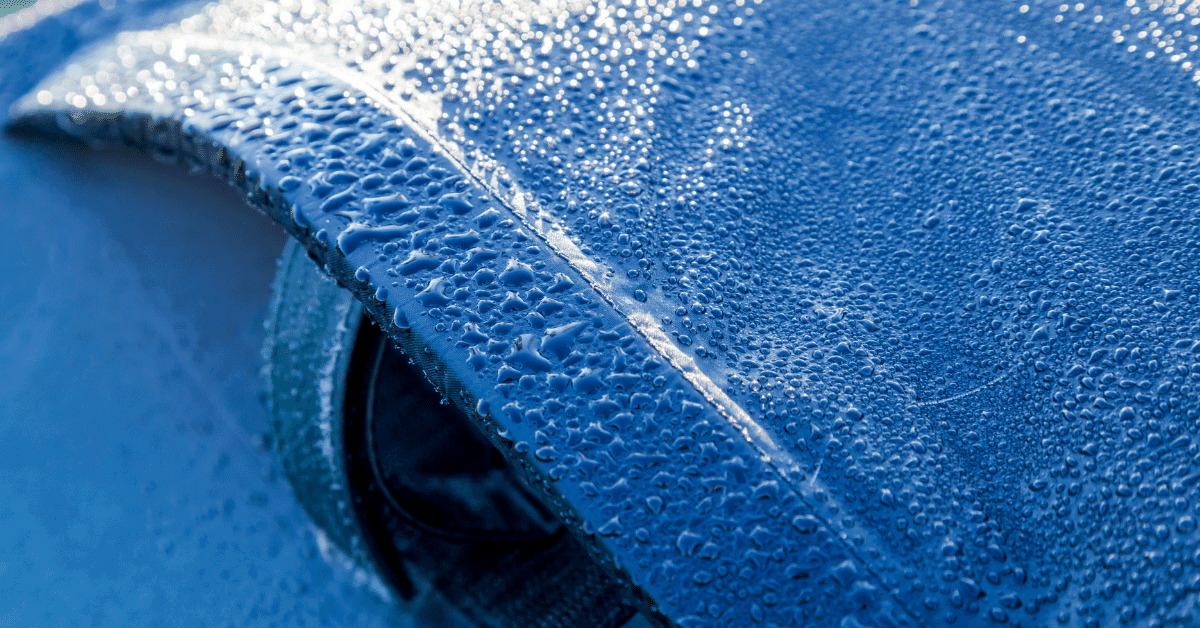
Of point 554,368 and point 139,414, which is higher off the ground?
point 554,368

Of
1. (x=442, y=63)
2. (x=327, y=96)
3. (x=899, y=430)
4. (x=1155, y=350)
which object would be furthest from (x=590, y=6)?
(x=1155, y=350)

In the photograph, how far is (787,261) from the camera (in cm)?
121

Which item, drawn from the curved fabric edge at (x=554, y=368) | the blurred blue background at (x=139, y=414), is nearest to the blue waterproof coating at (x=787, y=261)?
the curved fabric edge at (x=554, y=368)

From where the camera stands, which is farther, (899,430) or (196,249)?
(196,249)

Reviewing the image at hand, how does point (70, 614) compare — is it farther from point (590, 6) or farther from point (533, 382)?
point (590, 6)

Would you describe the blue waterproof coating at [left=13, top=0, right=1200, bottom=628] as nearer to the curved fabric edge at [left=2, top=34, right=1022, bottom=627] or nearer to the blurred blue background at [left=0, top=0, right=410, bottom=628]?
the curved fabric edge at [left=2, top=34, right=1022, bottom=627]

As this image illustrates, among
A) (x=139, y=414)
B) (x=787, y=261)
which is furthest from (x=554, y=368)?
(x=139, y=414)

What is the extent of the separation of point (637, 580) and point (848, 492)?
274mm

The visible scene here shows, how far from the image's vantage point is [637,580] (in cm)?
89

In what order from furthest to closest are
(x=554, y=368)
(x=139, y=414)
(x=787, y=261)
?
(x=139, y=414) < (x=787, y=261) < (x=554, y=368)

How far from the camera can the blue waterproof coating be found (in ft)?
2.99

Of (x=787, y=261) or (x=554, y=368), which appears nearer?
(x=554, y=368)

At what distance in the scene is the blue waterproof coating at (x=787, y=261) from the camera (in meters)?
0.91

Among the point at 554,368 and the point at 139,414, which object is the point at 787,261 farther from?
the point at 139,414
